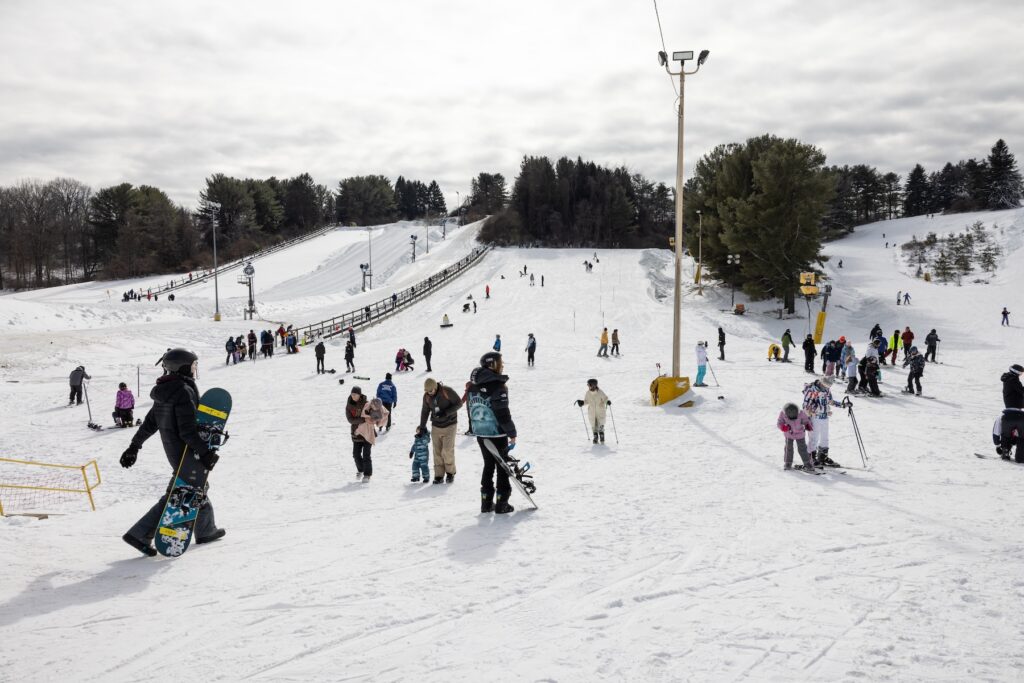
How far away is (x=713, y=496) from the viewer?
301 inches

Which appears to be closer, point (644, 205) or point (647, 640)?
point (647, 640)

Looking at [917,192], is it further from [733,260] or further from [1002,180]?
[733,260]

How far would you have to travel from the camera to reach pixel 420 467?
884 cm

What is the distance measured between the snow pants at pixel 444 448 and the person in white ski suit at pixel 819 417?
543 cm

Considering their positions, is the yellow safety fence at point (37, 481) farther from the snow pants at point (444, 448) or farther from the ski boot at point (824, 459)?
the ski boot at point (824, 459)

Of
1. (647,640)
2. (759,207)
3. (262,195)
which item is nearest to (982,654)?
(647,640)

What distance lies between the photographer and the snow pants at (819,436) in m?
9.21

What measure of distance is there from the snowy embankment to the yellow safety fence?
638 millimetres

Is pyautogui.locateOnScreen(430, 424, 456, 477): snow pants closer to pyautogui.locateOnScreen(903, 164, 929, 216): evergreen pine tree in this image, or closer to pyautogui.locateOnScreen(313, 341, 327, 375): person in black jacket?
pyautogui.locateOnScreen(313, 341, 327, 375): person in black jacket

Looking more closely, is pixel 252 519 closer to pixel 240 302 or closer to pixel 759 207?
pixel 759 207

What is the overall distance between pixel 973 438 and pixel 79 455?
17919 mm

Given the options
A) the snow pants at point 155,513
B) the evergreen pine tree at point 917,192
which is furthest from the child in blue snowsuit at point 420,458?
the evergreen pine tree at point 917,192

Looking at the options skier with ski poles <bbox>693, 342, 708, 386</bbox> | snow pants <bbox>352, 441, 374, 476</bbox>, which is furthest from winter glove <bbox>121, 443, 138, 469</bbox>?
skier with ski poles <bbox>693, 342, 708, 386</bbox>

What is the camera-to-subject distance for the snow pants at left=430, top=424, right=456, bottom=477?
27.3 ft
